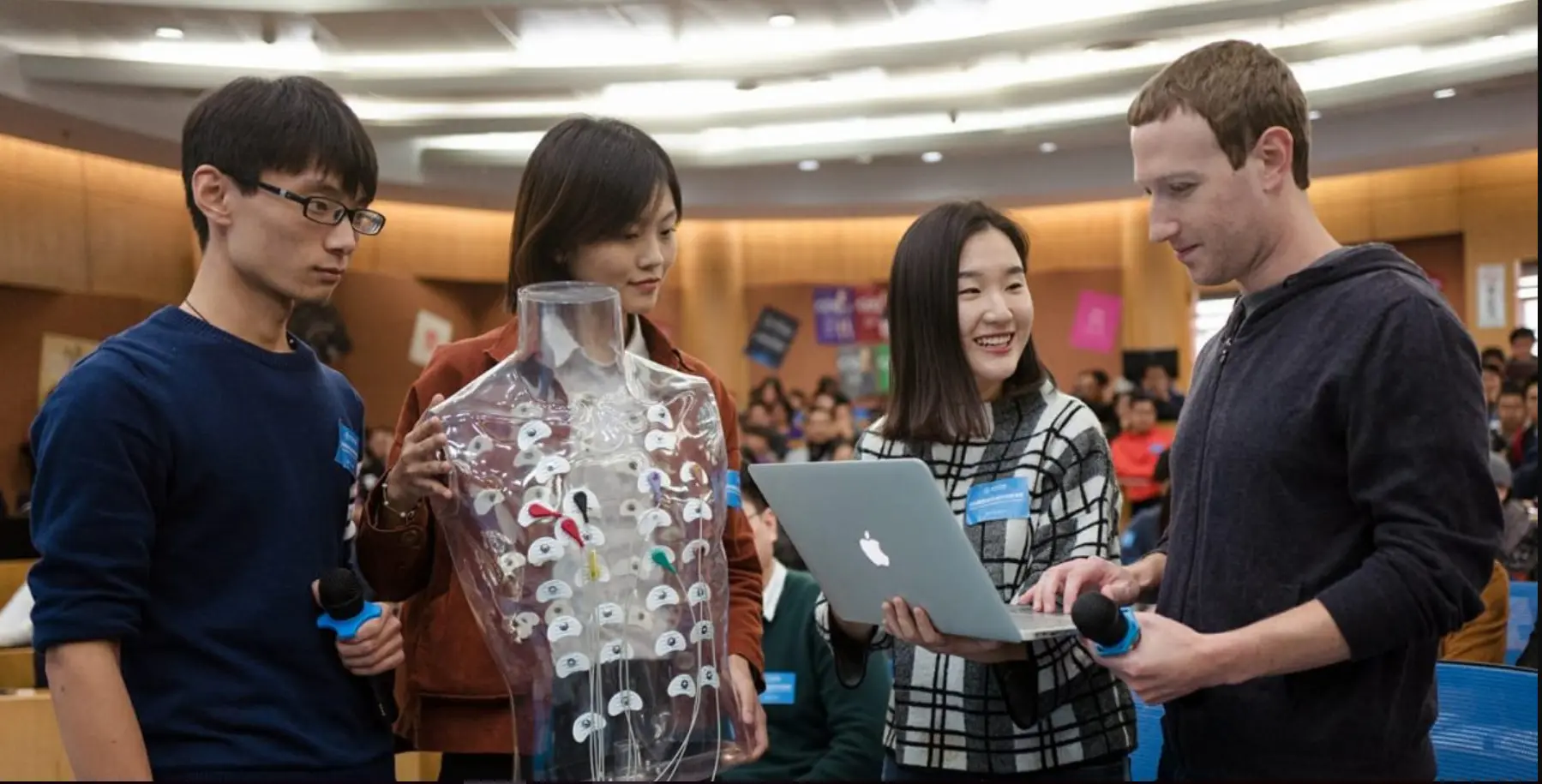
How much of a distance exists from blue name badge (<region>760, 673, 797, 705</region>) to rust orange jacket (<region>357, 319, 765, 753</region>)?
1212 mm

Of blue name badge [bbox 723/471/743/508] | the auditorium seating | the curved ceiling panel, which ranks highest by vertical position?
the curved ceiling panel

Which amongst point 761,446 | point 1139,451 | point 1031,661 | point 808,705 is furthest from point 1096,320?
point 1031,661

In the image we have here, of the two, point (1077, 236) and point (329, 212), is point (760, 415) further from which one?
point (329, 212)

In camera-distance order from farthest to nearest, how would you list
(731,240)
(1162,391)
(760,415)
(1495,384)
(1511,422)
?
(731,240) < (760,415) < (1162,391) < (1495,384) < (1511,422)

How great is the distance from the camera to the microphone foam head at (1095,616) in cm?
141

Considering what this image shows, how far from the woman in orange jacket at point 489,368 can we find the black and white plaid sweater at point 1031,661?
316mm

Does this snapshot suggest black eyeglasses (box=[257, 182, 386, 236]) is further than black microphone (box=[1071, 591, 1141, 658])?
Yes

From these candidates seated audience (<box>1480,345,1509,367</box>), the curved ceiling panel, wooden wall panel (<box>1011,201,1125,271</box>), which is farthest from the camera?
wooden wall panel (<box>1011,201,1125,271</box>)

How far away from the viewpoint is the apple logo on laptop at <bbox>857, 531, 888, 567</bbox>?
5.45ft

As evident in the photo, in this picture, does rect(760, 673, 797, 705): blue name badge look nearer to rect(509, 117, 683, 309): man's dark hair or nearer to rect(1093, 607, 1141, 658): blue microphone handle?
rect(509, 117, 683, 309): man's dark hair

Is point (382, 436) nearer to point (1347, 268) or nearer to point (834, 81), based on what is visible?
point (834, 81)

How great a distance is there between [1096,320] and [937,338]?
1072 centimetres

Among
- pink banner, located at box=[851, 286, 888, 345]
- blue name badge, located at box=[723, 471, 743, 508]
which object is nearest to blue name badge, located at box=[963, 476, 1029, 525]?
blue name badge, located at box=[723, 471, 743, 508]

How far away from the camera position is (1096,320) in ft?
40.8
